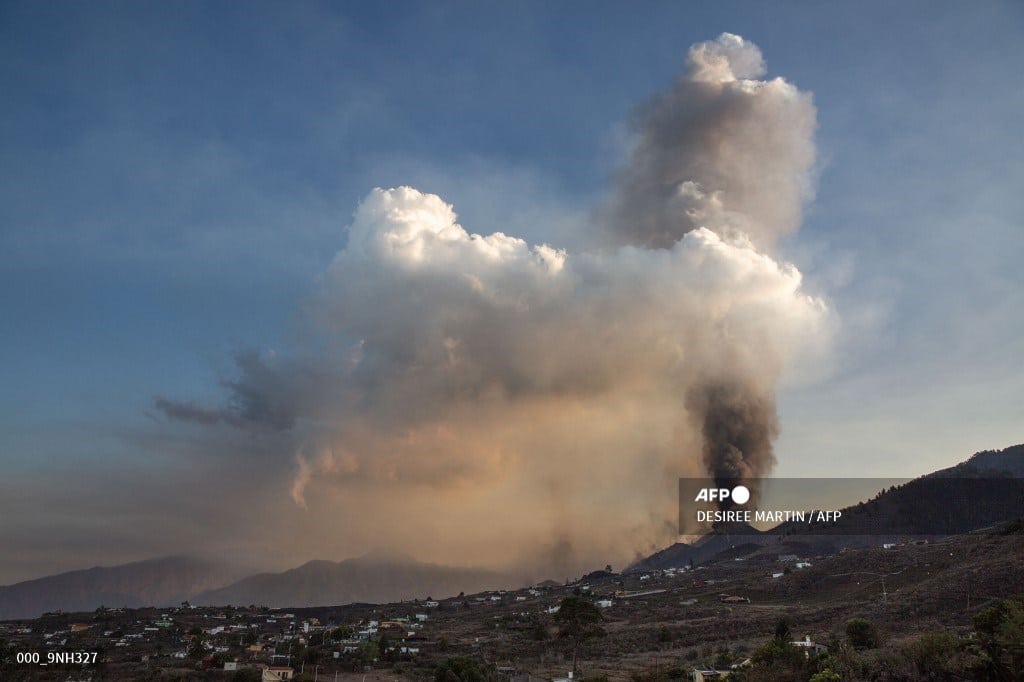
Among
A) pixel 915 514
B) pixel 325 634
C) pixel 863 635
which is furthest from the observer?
pixel 915 514

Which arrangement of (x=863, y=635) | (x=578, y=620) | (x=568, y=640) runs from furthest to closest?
(x=568, y=640) → (x=578, y=620) → (x=863, y=635)

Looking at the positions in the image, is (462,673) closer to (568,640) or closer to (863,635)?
(863,635)

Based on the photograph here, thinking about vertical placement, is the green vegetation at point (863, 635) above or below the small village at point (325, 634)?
above

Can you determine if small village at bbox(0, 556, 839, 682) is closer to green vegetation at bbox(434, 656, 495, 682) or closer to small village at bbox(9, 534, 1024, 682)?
small village at bbox(9, 534, 1024, 682)

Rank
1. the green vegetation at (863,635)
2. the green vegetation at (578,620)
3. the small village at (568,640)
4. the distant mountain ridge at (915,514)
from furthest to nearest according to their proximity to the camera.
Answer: the distant mountain ridge at (915,514), the green vegetation at (578,620), the small village at (568,640), the green vegetation at (863,635)

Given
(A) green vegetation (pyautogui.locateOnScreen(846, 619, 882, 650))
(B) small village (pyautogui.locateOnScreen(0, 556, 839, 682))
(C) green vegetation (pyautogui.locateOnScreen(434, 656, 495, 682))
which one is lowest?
(B) small village (pyautogui.locateOnScreen(0, 556, 839, 682))

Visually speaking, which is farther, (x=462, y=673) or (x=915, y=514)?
(x=915, y=514)

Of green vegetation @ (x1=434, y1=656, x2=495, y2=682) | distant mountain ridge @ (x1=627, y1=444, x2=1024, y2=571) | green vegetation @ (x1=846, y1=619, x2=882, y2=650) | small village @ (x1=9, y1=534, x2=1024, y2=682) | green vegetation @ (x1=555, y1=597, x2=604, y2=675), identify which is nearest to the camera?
green vegetation @ (x1=846, y1=619, x2=882, y2=650)

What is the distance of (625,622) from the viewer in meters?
100

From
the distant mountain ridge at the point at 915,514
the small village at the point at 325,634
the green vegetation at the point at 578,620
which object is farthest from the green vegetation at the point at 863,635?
the distant mountain ridge at the point at 915,514

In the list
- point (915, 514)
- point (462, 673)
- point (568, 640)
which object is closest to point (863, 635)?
point (462, 673)

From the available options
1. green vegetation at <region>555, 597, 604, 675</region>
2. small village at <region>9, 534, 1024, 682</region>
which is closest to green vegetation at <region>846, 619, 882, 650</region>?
small village at <region>9, 534, 1024, 682</region>

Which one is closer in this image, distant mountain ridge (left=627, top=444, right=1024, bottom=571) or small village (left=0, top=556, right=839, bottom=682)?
small village (left=0, top=556, right=839, bottom=682)

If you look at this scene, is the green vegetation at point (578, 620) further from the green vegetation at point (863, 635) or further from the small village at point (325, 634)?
the green vegetation at point (863, 635)
